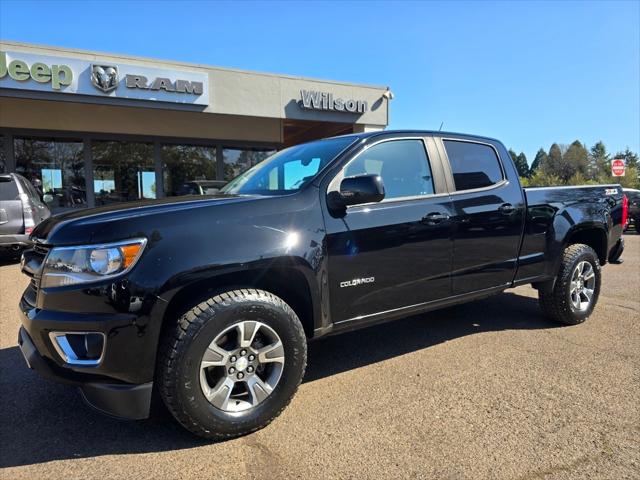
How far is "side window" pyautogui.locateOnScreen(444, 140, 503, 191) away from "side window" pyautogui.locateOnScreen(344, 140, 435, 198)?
13.1 inches

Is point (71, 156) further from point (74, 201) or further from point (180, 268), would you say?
point (180, 268)

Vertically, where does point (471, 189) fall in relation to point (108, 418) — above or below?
above

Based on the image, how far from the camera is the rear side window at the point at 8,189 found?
309 inches

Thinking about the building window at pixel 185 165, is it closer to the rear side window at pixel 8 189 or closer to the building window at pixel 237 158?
the building window at pixel 237 158

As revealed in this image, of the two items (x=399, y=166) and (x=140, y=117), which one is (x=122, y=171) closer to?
(x=140, y=117)

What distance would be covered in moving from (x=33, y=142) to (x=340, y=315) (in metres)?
13.8

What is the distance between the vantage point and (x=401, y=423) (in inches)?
109

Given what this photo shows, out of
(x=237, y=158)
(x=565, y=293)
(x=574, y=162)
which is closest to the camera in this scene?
(x=565, y=293)

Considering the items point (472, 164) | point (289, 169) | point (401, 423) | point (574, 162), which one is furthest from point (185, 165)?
point (574, 162)

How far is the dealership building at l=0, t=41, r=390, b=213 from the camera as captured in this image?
11234 mm

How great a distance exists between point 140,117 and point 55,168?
2.96 m

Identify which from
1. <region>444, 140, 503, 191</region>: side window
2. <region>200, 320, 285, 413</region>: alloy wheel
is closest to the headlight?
<region>200, 320, 285, 413</region>: alloy wheel

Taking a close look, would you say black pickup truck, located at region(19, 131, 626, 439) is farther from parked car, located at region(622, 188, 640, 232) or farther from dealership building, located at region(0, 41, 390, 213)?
parked car, located at region(622, 188, 640, 232)

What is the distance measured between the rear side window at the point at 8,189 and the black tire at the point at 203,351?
724 centimetres
